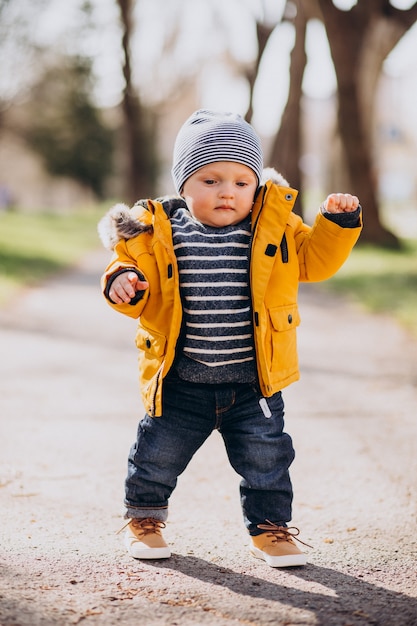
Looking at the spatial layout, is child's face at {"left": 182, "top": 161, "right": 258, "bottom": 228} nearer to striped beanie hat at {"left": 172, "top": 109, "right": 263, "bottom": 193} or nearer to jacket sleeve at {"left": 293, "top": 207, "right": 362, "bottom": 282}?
striped beanie hat at {"left": 172, "top": 109, "right": 263, "bottom": 193}

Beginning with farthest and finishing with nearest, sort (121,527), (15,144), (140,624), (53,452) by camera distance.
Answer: (15,144), (53,452), (121,527), (140,624)

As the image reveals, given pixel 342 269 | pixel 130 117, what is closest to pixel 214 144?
pixel 342 269

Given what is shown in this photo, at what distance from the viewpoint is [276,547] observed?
2711 millimetres

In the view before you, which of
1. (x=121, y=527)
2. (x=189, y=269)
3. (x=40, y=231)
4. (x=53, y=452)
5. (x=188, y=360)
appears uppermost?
(x=40, y=231)

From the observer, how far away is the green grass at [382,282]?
28.0ft

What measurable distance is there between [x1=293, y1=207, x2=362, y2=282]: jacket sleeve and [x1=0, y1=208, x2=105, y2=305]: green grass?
22.0ft

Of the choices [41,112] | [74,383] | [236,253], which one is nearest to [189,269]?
[236,253]

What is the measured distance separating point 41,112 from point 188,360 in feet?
106

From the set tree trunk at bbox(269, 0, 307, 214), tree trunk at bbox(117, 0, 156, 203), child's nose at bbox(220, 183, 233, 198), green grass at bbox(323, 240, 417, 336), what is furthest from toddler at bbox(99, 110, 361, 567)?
tree trunk at bbox(117, 0, 156, 203)

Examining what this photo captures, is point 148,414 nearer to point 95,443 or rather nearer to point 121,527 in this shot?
point 121,527

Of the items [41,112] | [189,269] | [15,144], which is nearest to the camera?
[189,269]

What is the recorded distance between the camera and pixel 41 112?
33281 mm

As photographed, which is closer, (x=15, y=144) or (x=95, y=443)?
(x=95, y=443)

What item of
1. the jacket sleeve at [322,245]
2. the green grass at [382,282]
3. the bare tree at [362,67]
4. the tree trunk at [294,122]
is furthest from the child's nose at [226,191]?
the bare tree at [362,67]
